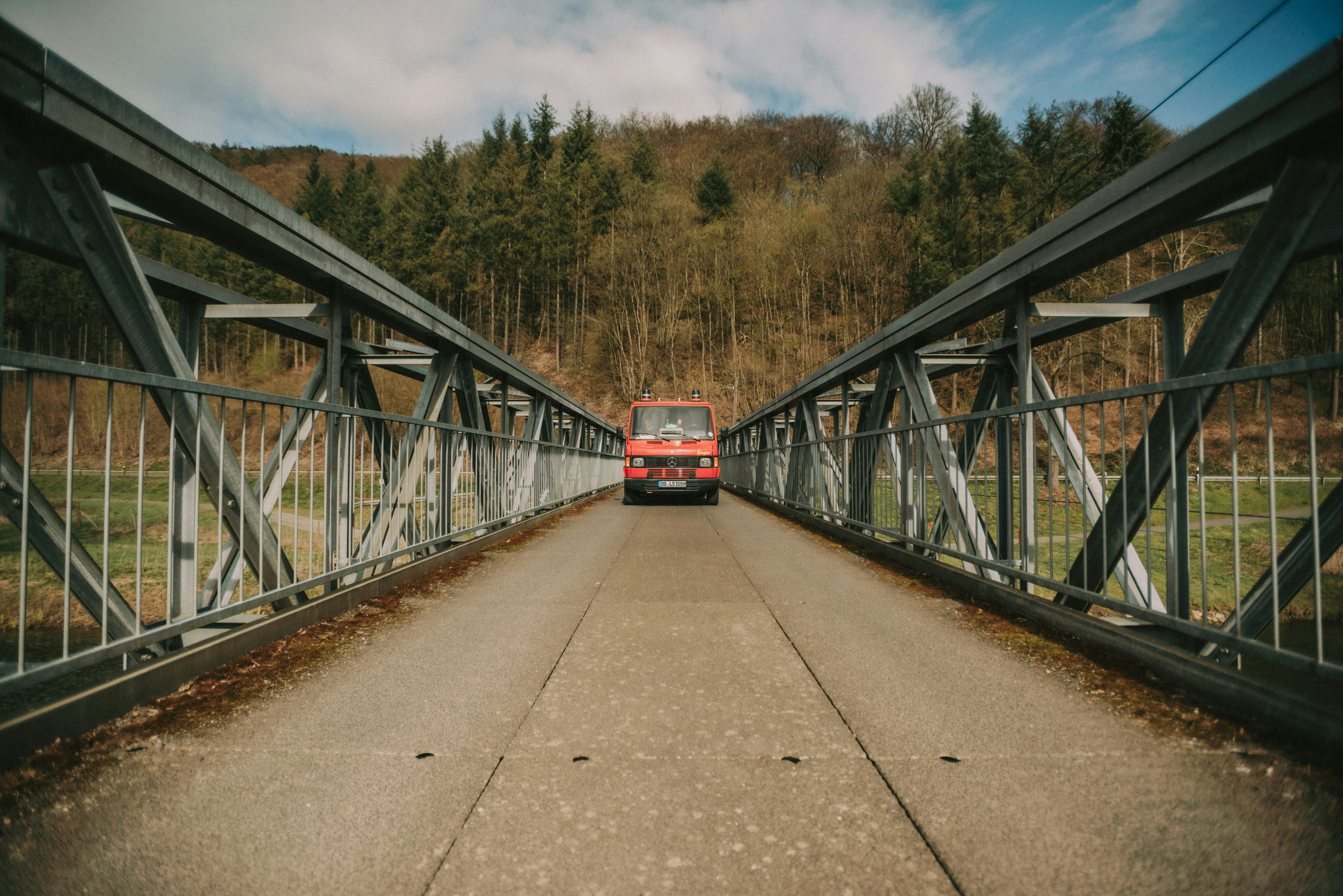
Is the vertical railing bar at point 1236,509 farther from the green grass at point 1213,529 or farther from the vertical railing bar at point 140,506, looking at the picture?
the vertical railing bar at point 140,506

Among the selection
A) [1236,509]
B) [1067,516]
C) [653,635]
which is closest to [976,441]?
[1067,516]

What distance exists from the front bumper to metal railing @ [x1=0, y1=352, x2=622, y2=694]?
8556 mm

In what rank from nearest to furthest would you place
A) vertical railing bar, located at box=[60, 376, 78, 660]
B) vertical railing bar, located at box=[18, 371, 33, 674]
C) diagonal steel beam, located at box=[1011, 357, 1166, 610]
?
vertical railing bar, located at box=[18, 371, 33, 674] < vertical railing bar, located at box=[60, 376, 78, 660] < diagonal steel beam, located at box=[1011, 357, 1166, 610]

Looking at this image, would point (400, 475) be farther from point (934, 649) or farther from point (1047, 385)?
point (1047, 385)

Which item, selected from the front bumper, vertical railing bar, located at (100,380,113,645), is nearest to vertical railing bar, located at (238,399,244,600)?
vertical railing bar, located at (100,380,113,645)

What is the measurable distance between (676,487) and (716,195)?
3310 centimetres

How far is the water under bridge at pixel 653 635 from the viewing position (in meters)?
1.75

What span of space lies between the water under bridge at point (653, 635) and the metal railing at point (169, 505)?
0.07ft

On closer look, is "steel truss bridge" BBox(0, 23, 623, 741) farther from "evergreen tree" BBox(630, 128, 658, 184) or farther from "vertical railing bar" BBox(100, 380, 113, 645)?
"evergreen tree" BBox(630, 128, 658, 184)

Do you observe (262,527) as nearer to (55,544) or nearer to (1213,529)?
(55,544)

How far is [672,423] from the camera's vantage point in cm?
1523

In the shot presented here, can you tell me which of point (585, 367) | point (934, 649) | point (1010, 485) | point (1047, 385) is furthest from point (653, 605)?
point (585, 367)

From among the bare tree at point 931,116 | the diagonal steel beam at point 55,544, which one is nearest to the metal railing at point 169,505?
the diagonal steel beam at point 55,544

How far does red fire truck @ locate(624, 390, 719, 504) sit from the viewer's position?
577 inches
